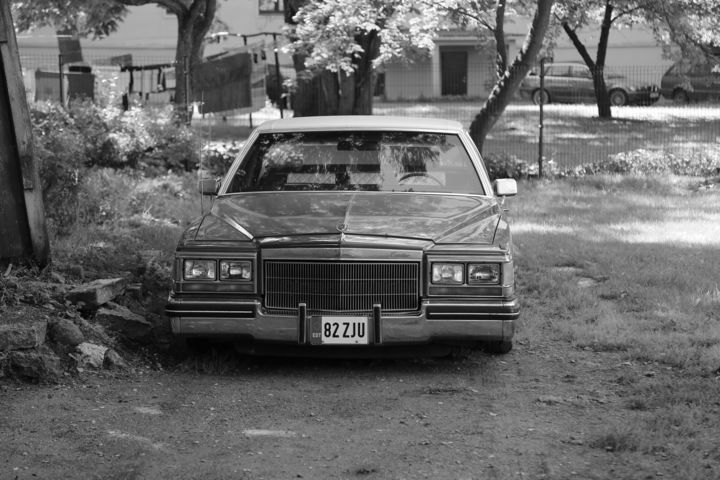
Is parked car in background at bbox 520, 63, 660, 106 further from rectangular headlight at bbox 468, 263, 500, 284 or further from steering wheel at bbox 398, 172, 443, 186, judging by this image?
rectangular headlight at bbox 468, 263, 500, 284

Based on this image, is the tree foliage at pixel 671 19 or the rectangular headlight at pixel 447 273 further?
the tree foliage at pixel 671 19

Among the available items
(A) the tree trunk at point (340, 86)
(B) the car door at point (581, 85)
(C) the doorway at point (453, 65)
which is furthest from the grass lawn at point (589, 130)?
(C) the doorway at point (453, 65)

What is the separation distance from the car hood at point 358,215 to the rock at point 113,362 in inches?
36.6

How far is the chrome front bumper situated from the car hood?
425 mm

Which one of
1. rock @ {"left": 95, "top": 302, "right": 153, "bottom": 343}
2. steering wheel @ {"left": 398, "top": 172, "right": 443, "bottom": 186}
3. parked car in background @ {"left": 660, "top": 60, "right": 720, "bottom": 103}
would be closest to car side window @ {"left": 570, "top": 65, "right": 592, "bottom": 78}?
parked car in background @ {"left": 660, "top": 60, "right": 720, "bottom": 103}

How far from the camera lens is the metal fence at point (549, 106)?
833 inches

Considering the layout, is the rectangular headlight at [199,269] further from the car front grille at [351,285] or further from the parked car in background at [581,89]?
the parked car in background at [581,89]

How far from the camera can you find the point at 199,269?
250 inches

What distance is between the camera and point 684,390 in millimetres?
5980

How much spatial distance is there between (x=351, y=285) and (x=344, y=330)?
0.89 feet

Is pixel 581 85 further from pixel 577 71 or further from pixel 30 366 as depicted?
pixel 30 366

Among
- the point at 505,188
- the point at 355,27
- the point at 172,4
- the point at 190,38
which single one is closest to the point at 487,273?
the point at 505,188

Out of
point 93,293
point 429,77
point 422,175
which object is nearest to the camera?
point 93,293

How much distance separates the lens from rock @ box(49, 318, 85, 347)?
648 cm
